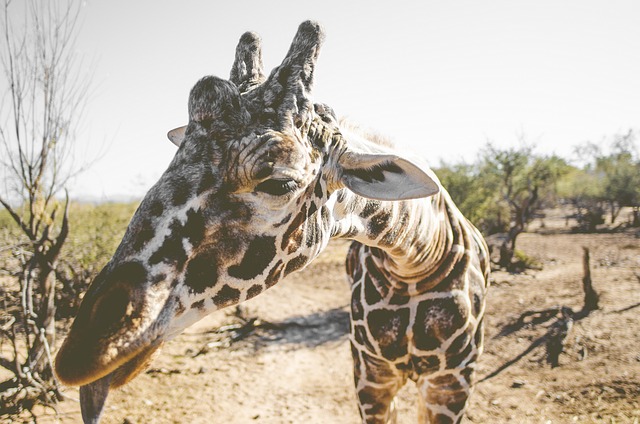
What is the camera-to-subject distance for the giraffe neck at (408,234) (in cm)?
206

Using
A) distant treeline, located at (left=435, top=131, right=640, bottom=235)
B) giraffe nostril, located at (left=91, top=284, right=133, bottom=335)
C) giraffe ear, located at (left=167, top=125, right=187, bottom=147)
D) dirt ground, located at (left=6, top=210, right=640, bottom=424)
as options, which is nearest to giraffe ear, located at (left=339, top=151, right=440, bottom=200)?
giraffe nostril, located at (left=91, top=284, right=133, bottom=335)

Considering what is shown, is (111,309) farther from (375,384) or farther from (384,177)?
(375,384)

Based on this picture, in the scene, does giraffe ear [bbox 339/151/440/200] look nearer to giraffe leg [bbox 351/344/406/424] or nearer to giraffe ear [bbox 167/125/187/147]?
giraffe ear [bbox 167/125/187/147]

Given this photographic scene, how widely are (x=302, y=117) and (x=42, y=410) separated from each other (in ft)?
19.4

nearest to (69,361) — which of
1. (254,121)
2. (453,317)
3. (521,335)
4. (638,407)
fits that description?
(254,121)

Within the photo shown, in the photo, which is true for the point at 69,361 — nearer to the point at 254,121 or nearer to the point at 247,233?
the point at 247,233

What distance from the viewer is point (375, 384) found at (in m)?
3.04

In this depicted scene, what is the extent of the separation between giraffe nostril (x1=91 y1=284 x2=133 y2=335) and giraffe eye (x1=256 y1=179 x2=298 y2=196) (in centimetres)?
63

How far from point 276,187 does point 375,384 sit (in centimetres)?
218

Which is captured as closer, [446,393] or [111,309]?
[111,309]

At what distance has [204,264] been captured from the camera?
1.49 meters

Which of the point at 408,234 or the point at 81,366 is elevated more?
the point at 408,234

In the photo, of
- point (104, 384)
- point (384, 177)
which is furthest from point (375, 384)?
point (104, 384)

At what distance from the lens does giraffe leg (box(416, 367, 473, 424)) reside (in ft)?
9.18
